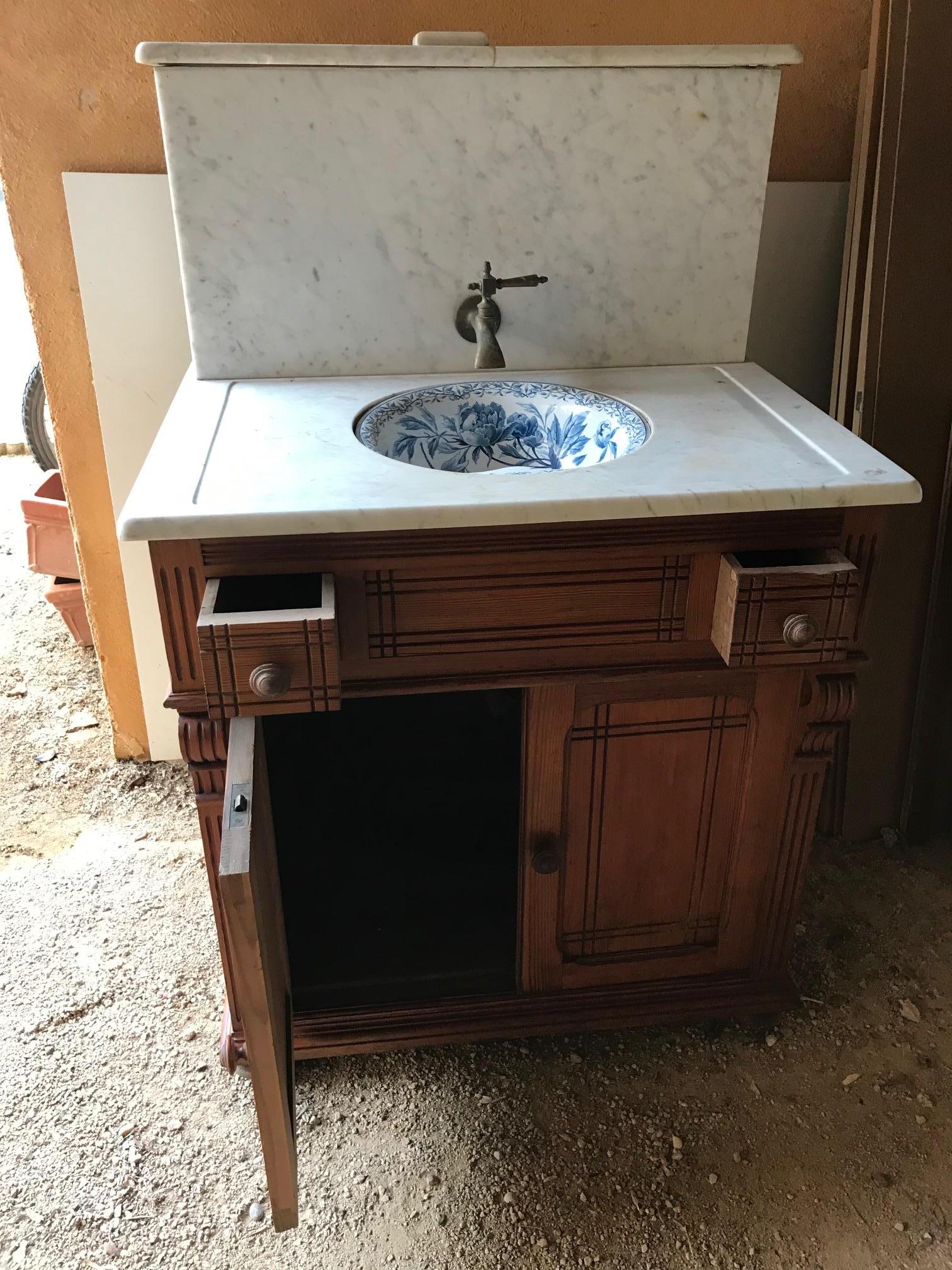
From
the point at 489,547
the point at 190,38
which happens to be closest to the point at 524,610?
the point at 489,547

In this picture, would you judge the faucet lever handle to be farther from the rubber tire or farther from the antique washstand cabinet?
the rubber tire

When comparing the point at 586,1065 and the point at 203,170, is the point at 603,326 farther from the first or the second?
the point at 586,1065

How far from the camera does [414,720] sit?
149 cm

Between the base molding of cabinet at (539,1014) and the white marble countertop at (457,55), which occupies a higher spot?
the white marble countertop at (457,55)

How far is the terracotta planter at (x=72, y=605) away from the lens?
2078 mm

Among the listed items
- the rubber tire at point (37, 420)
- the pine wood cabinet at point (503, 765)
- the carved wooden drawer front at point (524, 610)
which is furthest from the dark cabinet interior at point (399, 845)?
the rubber tire at point (37, 420)

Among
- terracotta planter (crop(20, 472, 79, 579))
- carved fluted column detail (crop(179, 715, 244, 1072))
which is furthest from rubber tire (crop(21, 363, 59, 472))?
carved fluted column detail (crop(179, 715, 244, 1072))

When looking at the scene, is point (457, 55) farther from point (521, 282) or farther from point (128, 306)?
point (128, 306)

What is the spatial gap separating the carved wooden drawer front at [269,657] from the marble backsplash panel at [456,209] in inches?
21.2

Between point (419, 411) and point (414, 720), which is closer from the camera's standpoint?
point (419, 411)

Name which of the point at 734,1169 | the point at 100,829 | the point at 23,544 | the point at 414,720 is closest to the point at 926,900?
the point at 734,1169

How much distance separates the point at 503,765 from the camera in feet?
4.74

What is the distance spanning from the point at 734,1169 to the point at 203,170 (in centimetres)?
146

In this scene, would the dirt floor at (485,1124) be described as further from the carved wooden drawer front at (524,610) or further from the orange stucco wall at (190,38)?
the orange stucco wall at (190,38)
